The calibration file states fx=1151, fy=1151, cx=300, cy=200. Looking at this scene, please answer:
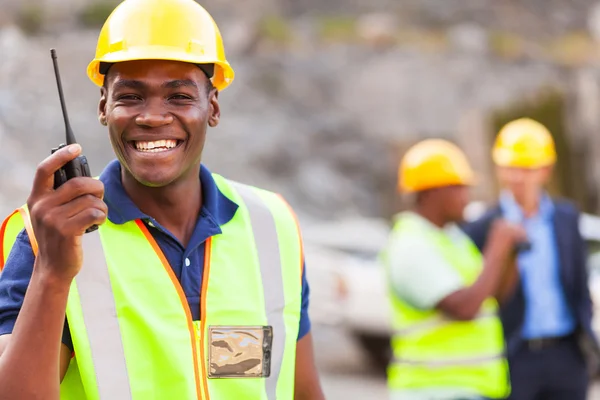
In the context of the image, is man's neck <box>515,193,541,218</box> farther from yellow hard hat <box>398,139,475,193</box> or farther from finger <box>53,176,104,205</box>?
finger <box>53,176,104,205</box>

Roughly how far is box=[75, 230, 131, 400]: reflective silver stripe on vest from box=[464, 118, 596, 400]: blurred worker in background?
327 centimetres

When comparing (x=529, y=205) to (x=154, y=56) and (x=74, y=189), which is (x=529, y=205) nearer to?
(x=154, y=56)

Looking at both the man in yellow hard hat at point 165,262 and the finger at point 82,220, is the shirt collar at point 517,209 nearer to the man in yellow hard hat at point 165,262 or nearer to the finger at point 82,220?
the man in yellow hard hat at point 165,262

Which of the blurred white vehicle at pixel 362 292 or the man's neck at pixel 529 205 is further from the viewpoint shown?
the blurred white vehicle at pixel 362 292

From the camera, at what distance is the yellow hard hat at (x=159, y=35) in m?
2.79

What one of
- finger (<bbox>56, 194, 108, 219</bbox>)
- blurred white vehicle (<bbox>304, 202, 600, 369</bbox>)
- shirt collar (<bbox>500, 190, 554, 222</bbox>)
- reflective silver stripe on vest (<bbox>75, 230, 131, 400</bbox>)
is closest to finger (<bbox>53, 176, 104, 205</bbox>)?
finger (<bbox>56, 194, 108, 219</bbox>)

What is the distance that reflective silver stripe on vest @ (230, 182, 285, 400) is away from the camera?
292 centimetres

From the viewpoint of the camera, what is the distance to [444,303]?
503 centimetres

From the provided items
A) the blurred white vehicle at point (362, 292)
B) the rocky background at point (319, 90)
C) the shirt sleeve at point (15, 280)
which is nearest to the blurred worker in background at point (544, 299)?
the shirt sleeve at point (15, 280)

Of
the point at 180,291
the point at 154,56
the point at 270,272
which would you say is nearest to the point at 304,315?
the point at 270,272

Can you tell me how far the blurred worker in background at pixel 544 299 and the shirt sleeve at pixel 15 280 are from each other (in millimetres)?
3466

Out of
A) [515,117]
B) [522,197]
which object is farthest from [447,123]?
[522,197]

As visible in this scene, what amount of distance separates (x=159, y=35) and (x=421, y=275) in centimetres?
259

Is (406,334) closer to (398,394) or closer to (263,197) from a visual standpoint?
(398,394)
